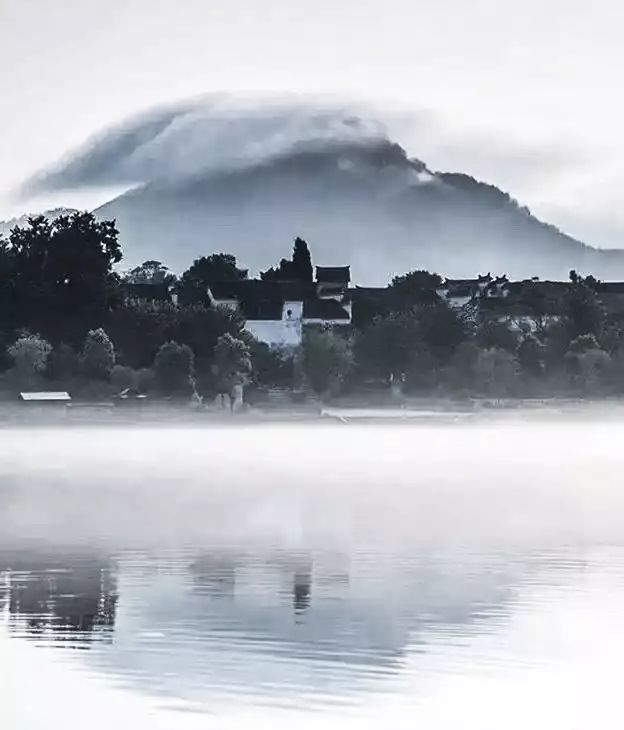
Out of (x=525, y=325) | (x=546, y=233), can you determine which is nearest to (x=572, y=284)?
(x=525, y=325)

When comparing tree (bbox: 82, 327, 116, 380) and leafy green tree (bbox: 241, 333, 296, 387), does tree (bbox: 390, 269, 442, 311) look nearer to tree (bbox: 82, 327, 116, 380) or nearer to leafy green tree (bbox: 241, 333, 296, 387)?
leafy green tree (bbox: 241, 333, 296, 387)

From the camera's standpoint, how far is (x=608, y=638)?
568cm

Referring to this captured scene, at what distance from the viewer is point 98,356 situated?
34438 millimetres

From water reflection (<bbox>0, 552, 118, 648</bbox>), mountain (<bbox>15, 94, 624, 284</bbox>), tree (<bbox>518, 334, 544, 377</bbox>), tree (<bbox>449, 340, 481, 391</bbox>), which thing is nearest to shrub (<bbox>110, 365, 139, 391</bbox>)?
tree (<bbox>449, 340, 481, 391</bbox>)

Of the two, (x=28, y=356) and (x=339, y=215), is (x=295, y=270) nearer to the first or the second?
(x=28, y=356)

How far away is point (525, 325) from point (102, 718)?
1532 inches

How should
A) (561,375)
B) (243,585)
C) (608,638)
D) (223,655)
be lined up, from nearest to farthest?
(223,655) < (608,638) < (243,585) < (561,375)

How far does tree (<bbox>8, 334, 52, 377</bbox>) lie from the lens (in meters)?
33.7

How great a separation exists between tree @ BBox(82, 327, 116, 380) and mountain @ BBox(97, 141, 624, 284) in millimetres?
47112

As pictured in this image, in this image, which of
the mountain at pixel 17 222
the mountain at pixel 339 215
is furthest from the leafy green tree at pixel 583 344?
the mountain at pixel 339 215

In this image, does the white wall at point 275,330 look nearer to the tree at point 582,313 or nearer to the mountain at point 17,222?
the mountain at point 17,222

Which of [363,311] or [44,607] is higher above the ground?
[363,311]

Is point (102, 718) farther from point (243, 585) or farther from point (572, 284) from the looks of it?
point (572, 284)

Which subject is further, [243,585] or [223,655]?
[243,585]
